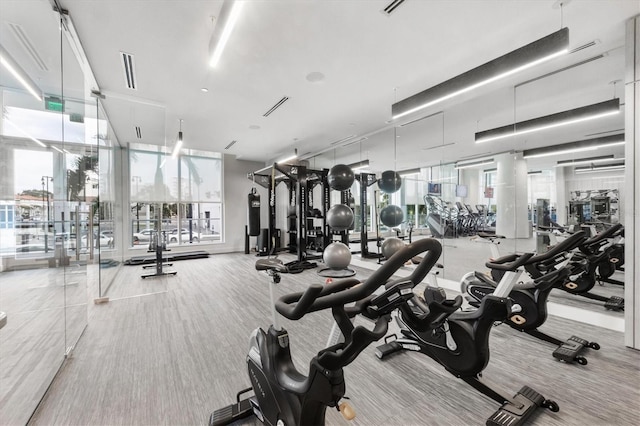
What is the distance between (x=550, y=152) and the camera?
5035 mm

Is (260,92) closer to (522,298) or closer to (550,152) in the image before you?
(522,298)

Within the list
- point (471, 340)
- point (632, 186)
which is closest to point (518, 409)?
point (471, 340)

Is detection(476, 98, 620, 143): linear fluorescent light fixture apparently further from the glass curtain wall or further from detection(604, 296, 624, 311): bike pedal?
the glass curtain wall

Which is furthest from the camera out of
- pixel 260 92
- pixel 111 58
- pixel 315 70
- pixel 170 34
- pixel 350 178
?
pixel 350 178

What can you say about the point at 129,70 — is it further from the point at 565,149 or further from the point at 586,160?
the point at 565,149

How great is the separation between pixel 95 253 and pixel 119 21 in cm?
337

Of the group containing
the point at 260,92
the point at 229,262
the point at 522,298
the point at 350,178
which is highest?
the point at 260,92

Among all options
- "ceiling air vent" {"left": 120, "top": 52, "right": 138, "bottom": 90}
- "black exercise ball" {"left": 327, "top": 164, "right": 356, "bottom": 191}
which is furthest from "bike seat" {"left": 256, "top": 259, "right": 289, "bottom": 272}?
"black exercise ball" {"left": 327, "top": 164, "right": 356, "bottom": 191}

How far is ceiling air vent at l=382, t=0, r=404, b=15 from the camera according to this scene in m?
2.58

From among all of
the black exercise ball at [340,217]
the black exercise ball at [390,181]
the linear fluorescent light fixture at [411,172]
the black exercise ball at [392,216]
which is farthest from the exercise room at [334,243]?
the linear fluorescent light fixture at [411,172]

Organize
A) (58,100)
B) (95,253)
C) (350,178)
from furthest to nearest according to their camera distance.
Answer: (350,178)
(95,253)
(58,100)

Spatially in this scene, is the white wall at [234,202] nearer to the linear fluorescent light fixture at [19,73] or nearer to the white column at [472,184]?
the white column at [472,184]

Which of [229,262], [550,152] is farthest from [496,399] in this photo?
[229,262]

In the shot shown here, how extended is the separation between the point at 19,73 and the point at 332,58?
3.07 metres
